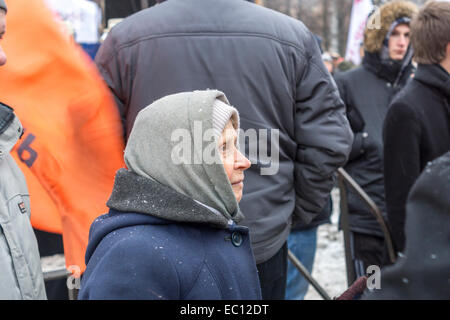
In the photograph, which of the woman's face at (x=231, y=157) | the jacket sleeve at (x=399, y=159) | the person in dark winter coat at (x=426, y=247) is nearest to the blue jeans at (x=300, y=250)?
the jacket sleeve at (x=399, y=159)

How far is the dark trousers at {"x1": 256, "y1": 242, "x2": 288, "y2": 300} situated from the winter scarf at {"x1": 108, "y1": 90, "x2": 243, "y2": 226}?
0.87 meters

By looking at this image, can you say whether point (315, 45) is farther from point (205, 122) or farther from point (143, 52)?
point (205, 122)

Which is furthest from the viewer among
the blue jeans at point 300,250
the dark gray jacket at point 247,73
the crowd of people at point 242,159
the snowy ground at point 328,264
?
the snowy ground at point 328,264

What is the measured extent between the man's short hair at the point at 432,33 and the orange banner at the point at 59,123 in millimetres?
1520

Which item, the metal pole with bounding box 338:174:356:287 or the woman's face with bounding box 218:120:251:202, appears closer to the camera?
the woman's face with bounding box 218:120:251:202

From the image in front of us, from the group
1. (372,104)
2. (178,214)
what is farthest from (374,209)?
(178,214)

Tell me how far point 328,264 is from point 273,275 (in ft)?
8.94

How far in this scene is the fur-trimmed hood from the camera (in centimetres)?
356

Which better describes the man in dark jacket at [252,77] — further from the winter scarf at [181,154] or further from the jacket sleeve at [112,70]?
the winter scarf at [181,154]

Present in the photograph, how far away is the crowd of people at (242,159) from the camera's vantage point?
51.6 inches

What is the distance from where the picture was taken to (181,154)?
1.46 metres

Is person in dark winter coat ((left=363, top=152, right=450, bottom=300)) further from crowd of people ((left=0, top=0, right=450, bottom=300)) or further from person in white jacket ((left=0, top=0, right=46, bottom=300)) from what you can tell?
person in white jacket ((left=0, top=0, right=46, bottom=300))

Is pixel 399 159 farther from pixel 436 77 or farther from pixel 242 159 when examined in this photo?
pixel 242 159

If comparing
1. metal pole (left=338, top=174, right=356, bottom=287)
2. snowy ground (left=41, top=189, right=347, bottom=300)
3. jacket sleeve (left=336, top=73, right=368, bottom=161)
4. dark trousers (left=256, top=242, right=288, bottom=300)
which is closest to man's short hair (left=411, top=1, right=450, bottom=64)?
jacket sleeve (left=336, top=73, right=368, bottom=161)
